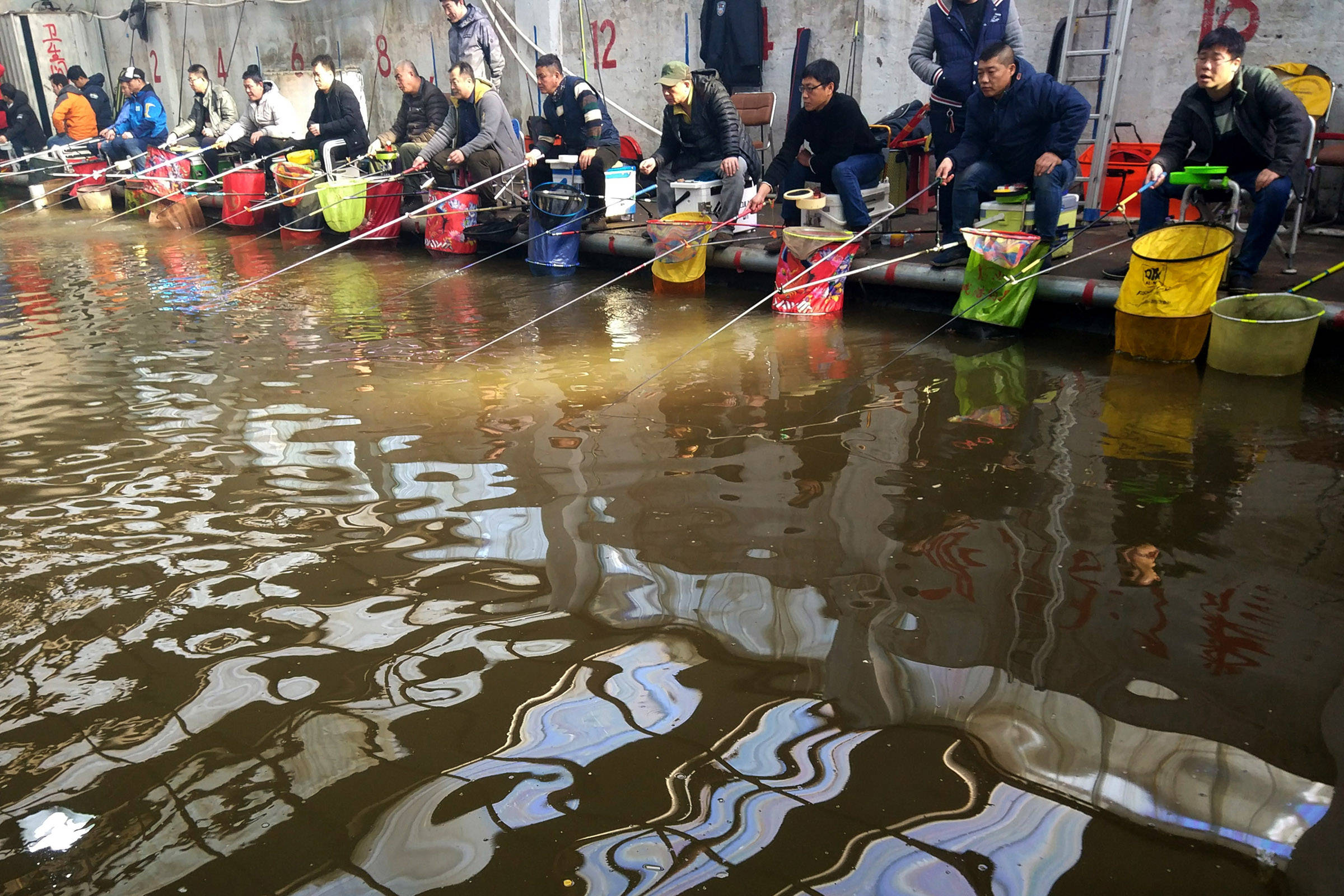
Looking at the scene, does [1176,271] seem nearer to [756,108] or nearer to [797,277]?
[797,277]

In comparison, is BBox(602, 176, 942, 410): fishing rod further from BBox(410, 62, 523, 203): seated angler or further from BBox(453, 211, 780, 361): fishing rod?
BBox(410, 62, 523, 203): seated angler

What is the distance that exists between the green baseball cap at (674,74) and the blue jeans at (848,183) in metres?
1.22

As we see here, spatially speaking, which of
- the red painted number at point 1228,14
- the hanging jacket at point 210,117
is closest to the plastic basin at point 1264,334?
the red painted number at point 1228,14

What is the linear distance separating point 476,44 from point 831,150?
542 cm

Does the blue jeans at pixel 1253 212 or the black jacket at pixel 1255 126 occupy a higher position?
the black jacket at pixel 1255 126

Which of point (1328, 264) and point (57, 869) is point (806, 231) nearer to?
point (1328, 264)

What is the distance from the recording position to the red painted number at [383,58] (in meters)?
14.5

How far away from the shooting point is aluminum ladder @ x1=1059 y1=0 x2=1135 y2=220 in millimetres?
8117

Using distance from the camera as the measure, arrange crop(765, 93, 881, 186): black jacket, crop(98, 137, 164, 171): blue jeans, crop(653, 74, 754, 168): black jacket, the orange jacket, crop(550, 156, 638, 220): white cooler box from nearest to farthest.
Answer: crop(765, 93, 881, 186): black jacket → crop(653, 74, 754, 168): black jacket → crop(550, 156, 638, 220): white cooler box → crop(98, 137, 164, 171): blue jeans → the orange jacket

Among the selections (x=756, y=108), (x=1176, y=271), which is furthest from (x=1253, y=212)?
(x=756, y=108)

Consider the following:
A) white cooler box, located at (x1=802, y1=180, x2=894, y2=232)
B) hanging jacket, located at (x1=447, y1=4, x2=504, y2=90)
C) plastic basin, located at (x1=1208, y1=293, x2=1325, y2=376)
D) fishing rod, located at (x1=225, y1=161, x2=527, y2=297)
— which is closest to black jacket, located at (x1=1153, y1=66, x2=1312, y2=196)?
plastic basin, located at (x1=1208, y1=293, x2=1325, y2=376)

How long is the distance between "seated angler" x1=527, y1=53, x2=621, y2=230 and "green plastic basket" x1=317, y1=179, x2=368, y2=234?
232 centimetres

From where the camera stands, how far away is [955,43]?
7.82 m

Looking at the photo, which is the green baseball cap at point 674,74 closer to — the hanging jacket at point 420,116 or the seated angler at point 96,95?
the hanging jacket at point 420,116
